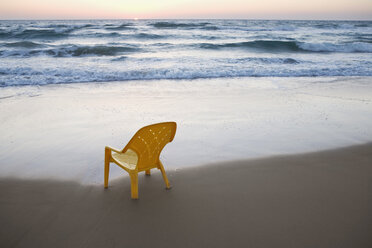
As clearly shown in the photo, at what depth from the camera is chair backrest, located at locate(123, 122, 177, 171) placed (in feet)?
9.02

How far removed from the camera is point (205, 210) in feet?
9.20

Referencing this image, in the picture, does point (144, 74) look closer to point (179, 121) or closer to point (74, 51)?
point (179, 121)

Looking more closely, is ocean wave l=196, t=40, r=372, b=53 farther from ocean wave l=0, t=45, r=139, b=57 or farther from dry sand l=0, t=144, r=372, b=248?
dry sand l=0, t=144, r=372, b=248

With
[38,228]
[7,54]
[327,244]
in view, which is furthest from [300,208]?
[7,54]

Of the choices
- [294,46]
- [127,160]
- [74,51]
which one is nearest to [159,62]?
[74,51]

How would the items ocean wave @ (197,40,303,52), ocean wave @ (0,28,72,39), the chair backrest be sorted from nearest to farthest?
the chair backrest < ocean wave @ (197,40,303,52) < ocean wave @ (0,28,72,39)

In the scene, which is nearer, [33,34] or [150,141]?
[150,141]

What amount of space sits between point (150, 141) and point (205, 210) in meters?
0.83

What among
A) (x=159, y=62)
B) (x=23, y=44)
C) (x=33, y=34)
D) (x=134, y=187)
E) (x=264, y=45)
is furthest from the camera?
(x=33, y=34)

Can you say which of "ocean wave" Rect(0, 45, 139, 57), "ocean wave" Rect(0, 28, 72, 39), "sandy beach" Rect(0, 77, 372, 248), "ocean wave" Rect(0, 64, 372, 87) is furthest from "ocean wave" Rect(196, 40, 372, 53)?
"sandy beach" Rect(0, 77, 372, 248)

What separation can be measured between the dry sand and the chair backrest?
15.0 inches

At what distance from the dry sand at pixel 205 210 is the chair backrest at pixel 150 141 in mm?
381

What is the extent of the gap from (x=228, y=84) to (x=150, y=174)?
5982 millimetres

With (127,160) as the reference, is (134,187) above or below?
below
